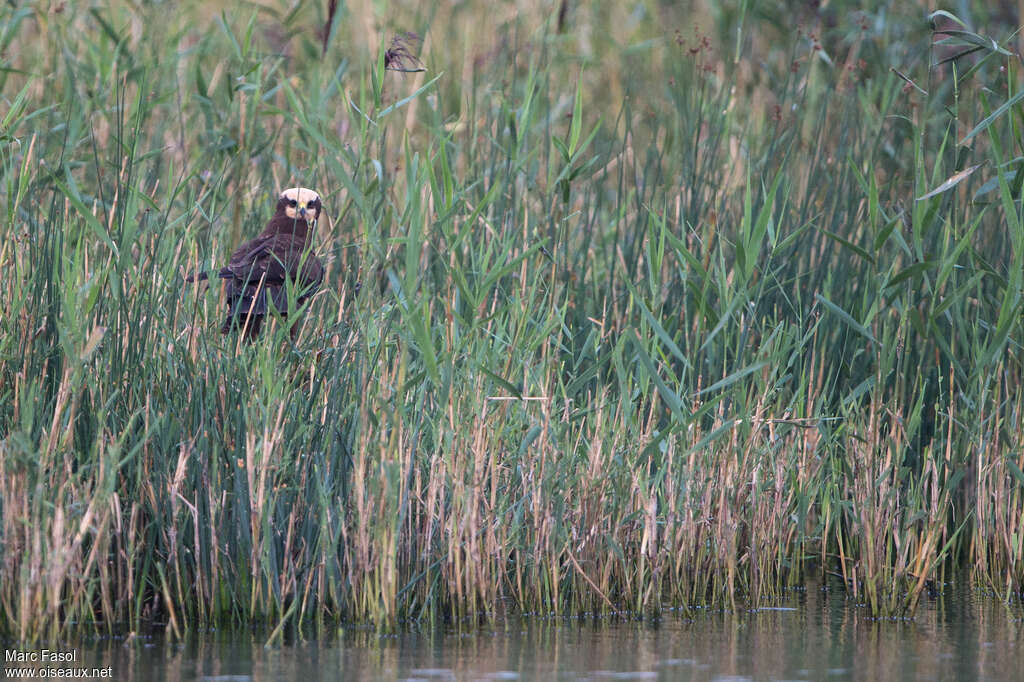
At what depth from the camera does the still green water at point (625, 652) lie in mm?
3678

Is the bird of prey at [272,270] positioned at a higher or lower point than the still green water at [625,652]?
higher

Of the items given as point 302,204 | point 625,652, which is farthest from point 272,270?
point 625,652

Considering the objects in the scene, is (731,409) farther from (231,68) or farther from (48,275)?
(231,68)

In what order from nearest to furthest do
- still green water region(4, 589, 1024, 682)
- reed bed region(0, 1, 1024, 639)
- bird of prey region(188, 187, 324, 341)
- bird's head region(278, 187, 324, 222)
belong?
still green water region(4, 589, 1024, 682), reed bed region(0, 1, 1024, 639), bird of prey region(188, 187, 324, 341), bird's head region(278, 187, 324, 222)

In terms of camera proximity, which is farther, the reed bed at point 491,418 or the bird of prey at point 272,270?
the bird of prey at point 272,270

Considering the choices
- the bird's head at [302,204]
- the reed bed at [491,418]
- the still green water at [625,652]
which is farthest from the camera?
the bird's head at [302,204]

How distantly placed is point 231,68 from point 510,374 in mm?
2858

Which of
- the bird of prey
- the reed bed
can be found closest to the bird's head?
the bird of prey

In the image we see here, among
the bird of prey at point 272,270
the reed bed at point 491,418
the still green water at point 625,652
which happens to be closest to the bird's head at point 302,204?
the bird of prey at point 272,270

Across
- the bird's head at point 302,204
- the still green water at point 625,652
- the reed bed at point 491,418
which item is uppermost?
the bird's head at point 302,204

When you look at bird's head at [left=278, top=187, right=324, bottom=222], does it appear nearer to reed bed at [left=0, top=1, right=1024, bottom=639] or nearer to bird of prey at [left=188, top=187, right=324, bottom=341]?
bird of prey at [left=188, top=187, right=324, bottom=341]

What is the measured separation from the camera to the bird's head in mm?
5434

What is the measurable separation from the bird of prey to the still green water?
1.21 m

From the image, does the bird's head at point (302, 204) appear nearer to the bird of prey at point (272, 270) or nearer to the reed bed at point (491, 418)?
the bird of prey at point (272, 270)
